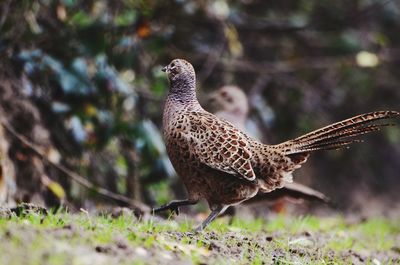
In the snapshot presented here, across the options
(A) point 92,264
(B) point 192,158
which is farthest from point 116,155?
(A) point 92,264

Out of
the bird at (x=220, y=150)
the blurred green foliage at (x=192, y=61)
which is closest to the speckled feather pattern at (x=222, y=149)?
the bird at (x=220, y=150)

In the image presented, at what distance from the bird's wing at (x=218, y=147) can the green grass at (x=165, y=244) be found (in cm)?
54

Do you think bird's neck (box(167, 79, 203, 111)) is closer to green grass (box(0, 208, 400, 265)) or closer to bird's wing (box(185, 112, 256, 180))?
bird's wing (box(185, 112, 256, 180))

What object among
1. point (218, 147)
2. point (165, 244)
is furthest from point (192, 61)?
point (165, 244)

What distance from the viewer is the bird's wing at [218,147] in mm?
5590

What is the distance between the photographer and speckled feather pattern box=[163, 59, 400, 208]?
561 centimetres

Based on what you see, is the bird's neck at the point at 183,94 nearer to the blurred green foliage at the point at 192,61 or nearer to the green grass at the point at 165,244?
the green grass at the point at 165,244

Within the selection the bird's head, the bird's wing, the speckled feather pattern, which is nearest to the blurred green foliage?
the bird's head

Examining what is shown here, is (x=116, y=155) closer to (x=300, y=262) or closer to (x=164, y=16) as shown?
(x=164, y=16)

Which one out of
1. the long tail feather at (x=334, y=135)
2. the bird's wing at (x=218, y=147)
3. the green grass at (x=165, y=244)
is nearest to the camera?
the green grass at (x=165, y=244)

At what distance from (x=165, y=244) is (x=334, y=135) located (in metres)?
1.83

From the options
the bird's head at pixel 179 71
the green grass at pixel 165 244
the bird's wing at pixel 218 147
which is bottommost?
the green grass at pixel 165 244

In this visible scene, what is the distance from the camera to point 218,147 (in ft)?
18.4

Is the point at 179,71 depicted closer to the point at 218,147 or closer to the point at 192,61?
the point at 218,147
